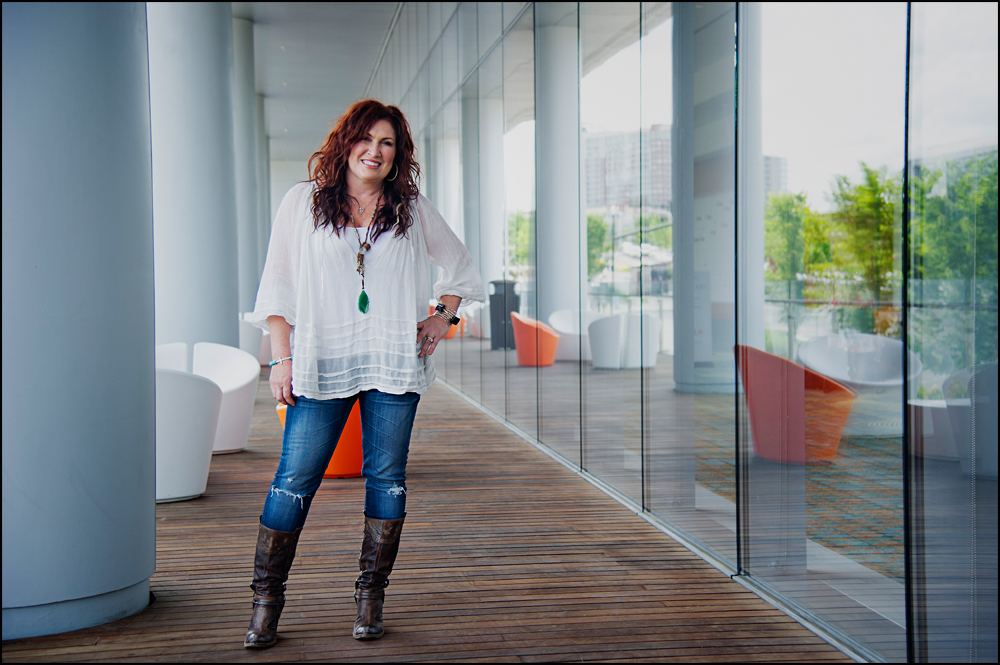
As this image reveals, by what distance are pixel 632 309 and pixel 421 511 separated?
4.74 feet

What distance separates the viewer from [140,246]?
2.71 meters

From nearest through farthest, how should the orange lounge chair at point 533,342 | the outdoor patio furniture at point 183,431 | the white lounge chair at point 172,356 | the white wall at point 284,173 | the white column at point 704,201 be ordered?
the white column at point 704,201, the outdoor patio furniture at point 183,431, the white lounge chair at point 172,356, the orange lounge chair at point 533,342, the white wall at point 284,173

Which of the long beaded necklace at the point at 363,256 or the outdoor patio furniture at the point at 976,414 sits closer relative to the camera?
the outdoor patio furniture at the point at 976,414

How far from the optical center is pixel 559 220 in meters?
5.64

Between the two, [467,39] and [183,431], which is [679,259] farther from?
[467,39]

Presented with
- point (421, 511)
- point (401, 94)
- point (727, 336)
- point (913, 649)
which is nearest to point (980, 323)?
point (913, 649)

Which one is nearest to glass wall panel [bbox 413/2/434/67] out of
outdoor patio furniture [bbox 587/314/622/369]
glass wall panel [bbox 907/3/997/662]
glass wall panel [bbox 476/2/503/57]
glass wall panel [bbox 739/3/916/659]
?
glass wall panel [bbox 476/2/503/57]

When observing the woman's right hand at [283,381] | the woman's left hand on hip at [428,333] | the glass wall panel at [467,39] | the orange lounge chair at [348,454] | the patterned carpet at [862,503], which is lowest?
the orange lounge chair at [348,454]

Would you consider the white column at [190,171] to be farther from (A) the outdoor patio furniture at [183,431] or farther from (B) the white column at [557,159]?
(A) the outdoor patio furniture at [183,431]

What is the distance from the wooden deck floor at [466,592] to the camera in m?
2.46

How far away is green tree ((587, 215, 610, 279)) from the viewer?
4.78m

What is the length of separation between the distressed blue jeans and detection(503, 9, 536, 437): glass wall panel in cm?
330

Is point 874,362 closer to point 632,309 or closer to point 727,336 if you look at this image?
point 727,336

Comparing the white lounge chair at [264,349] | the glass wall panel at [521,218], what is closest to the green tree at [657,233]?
the glass wall panel at [521,218]
